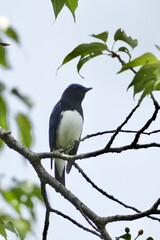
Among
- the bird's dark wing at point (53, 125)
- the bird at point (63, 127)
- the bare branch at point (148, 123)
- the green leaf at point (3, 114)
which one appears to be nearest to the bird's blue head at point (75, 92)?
the bird at point (63, 127)

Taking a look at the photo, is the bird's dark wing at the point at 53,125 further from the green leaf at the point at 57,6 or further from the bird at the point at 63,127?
the green leaf at the point at 57,6

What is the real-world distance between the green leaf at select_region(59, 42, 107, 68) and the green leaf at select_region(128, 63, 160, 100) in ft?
0.71

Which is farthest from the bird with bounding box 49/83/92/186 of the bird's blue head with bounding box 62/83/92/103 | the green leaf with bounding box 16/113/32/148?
the green leaf with bounding box 16/113/32/148

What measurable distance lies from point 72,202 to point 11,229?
108 cm

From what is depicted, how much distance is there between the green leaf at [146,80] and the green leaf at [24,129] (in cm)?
37

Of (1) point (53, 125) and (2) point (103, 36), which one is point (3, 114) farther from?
(1) point (53, 125)

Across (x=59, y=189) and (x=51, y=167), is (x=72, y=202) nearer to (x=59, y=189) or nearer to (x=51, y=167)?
(x=59, y=189)

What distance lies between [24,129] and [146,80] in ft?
1.42

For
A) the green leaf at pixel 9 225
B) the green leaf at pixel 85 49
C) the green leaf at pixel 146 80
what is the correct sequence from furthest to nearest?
the green leaf at pixel 85 49, the green leaf at pixel 9 225, the green leaf at pixel 146 80

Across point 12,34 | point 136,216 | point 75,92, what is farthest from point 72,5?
point 75,92

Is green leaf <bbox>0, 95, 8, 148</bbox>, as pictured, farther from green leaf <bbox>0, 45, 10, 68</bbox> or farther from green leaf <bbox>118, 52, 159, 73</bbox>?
green leaf <bbox>118, 52, 159, 73</bbox>

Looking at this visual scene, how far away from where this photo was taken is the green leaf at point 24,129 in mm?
1493

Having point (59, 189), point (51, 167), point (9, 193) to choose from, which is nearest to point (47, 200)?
point (59, 189)

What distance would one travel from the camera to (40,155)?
8.32 feet
